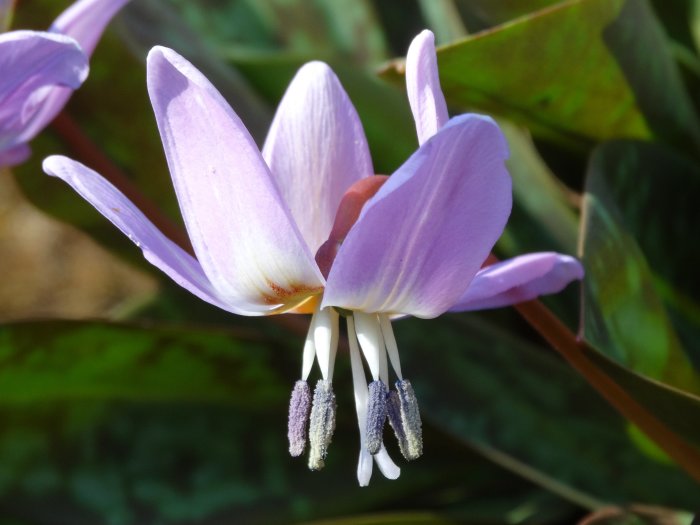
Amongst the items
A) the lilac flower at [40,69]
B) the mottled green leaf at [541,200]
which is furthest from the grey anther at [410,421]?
the mottled green leaf at [541,200]

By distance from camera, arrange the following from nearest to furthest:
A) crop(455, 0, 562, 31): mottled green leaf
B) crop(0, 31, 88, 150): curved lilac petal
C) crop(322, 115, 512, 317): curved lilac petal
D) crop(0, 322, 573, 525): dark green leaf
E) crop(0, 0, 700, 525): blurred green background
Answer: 1. crop(322, 115, 512, 317): curved lilac petal
2. crop(0, 31, 88, 150): curved lilac petal
3. crop(0, 0, 700, 525): blurred green background
4. crop(0, 322, 573, 525): dark green leaf
5. crop(455, 0, 562, 31): mottled green leaf

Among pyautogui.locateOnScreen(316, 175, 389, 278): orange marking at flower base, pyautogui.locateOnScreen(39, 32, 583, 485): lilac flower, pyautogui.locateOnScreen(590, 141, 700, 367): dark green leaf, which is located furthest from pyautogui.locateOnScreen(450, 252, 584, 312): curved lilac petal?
pyautogui.locateOnScreen(590, 141, 700, 367): dark green leaf

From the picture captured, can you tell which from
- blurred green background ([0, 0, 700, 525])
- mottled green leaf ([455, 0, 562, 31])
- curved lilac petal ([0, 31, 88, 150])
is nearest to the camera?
curved lilac petal ([0, 31, 88, 150])

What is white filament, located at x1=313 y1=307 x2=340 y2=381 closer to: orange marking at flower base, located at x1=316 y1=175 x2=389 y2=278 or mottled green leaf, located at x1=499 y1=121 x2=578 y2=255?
orange marking at flower base, located at x1=316 y1=175 x2=389 y2=278

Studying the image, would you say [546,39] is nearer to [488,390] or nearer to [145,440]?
[488,390]

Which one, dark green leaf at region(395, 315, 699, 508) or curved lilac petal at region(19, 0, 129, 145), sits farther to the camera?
dark green leaf at region(395, 315, 699, 508)

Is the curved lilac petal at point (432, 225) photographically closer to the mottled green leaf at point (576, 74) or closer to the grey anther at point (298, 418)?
the grey anther at point (298, 418)

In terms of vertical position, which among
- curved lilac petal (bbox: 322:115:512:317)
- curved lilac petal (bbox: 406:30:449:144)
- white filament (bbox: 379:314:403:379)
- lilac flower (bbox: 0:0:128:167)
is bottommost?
white filament (bbox: 379:314:403:379)
